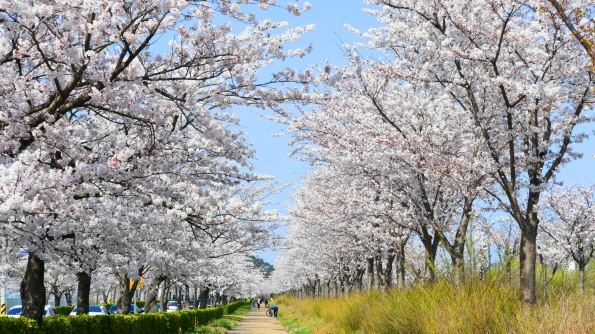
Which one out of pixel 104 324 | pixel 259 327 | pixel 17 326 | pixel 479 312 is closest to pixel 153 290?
pixel 259 327

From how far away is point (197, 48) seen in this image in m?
7.72

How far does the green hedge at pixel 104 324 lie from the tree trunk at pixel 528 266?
7819 mm

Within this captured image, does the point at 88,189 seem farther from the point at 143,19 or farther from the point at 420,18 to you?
the point at 420,18

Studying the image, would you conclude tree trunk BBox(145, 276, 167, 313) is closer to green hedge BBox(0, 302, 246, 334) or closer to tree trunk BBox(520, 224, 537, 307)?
green hedge BBox(0, 302, 246, 334)

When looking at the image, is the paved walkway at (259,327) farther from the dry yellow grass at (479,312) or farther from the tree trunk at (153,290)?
the dry yellow grass at (479,312)

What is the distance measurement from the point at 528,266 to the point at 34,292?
27.4 ft

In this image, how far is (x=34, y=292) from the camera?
11219 millimetres

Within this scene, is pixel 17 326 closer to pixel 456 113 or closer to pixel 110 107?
pixel 110 107

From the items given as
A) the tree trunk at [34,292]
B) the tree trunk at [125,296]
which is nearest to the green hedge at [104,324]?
the tree trunk at [34,292]

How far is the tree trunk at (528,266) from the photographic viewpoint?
31.6 ft

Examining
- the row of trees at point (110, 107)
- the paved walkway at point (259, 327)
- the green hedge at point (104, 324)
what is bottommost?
the paved walkway at point (259, 327)

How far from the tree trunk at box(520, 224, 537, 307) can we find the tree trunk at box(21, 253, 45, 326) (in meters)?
8.03

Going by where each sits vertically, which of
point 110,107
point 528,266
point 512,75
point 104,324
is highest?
point 512,75

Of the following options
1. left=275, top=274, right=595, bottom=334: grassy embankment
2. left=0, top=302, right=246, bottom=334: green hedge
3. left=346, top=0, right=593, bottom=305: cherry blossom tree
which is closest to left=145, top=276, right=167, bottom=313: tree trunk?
left=0, top=302, right=246, bottom=334: green hedge
